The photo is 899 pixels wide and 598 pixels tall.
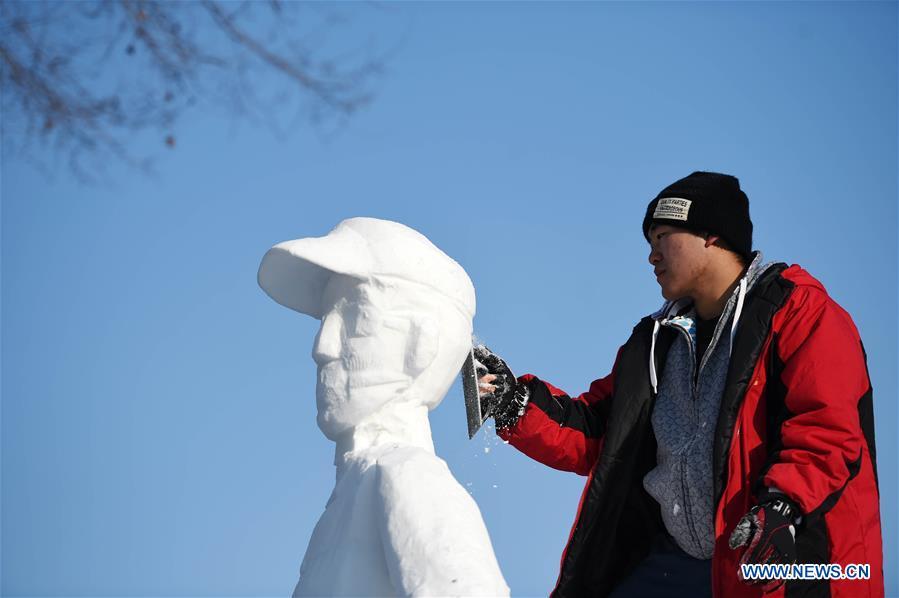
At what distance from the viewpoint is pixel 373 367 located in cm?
327

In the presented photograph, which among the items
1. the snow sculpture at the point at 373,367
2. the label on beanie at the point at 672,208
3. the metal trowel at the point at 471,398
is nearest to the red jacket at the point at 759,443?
the label on beanie at the point at 672,208

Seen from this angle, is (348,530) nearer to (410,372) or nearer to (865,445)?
(410,372)

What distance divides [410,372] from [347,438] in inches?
10.3

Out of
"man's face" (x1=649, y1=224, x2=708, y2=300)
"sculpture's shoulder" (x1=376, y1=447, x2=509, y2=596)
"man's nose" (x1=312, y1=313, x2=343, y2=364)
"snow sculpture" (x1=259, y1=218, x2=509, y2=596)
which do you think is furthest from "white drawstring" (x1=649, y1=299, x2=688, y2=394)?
"sculpture's shoulder" (x1=376, y1=447, x2=509, y2=596)

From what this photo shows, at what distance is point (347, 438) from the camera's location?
10.9 feet

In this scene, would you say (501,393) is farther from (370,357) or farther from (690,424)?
(370,357)

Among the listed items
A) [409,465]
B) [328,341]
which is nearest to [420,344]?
[328,341]

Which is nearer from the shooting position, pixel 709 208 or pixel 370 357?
pixel 370 357

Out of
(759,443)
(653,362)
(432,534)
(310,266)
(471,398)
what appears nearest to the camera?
(432,534)

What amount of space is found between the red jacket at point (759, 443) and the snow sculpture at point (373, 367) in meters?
1.22

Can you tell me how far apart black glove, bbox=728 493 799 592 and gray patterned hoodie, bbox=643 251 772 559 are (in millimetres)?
418

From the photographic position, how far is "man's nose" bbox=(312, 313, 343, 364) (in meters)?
3.33

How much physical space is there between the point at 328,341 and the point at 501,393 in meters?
1.39

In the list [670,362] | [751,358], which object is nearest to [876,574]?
[751,358]
